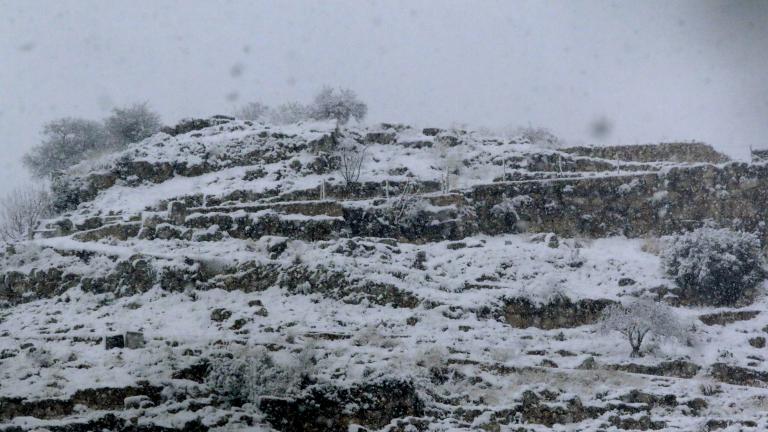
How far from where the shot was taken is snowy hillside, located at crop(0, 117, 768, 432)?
43.8 feet

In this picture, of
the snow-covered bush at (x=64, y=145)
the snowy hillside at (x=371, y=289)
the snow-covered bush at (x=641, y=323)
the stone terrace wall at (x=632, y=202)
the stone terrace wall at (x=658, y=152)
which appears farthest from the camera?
the snow-covered bush at (x=64, y=145)

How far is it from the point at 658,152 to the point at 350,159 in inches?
432

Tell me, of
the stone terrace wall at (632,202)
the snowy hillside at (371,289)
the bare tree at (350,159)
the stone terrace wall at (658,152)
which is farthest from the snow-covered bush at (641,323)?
the stone terrace wall at (658,152)

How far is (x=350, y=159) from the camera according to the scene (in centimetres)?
2575

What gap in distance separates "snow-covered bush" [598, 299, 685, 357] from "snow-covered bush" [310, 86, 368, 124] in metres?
17.7

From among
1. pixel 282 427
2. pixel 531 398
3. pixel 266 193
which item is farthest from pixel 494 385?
pixel 266 193

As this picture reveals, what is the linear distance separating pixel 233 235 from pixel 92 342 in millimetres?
6451

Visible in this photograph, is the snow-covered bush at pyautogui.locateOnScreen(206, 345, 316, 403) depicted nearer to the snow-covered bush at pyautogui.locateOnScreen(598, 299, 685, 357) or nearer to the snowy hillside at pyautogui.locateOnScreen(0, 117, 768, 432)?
the snowy hillside at pyautogui.locateOnScreen(0, 117, 768, 432)

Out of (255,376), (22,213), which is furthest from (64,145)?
(255,376)

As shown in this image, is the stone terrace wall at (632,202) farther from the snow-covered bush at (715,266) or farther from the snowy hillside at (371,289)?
the snow-covered bush at (715,266)

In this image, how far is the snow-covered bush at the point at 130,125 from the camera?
31406mm

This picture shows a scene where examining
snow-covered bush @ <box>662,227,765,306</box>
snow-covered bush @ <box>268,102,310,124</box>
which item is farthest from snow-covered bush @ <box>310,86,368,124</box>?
snow-covered bush @ <box>662,227,765,306</box>

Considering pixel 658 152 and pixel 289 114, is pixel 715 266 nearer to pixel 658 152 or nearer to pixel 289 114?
pixel 658 152

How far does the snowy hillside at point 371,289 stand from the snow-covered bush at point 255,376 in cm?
4
